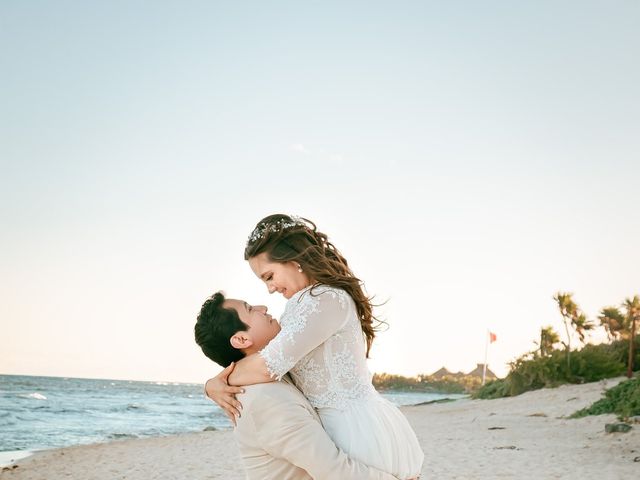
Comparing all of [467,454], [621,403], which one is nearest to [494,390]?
[621,403]

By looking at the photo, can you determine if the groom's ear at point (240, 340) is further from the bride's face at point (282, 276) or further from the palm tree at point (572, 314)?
the palm tree at point (572, 314)

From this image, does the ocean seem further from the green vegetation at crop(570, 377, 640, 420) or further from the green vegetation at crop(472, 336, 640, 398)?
the green vegetation at crop(570, 377, 640, 420)

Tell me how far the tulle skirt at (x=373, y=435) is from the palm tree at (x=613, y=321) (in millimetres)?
31359

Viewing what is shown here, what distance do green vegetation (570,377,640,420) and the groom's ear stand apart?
1406 centimetres

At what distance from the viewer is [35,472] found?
1332 cm

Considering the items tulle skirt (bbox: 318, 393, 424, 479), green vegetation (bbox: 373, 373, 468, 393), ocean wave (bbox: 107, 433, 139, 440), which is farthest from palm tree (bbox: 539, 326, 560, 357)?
green vegetation (bbox: 373, 373, 468, 393)

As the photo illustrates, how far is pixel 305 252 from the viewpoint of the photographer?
10.3ft

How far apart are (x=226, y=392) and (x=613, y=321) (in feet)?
109

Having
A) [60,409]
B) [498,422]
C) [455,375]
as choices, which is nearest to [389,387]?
[455,375]

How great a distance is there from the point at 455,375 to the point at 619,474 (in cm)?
7240

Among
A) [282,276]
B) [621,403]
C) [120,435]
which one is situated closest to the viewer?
[282,276]

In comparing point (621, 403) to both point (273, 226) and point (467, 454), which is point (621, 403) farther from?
point (273, 226)

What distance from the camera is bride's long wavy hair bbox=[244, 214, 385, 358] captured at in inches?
123

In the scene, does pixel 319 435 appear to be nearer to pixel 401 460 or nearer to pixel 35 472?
pixel 401 460
